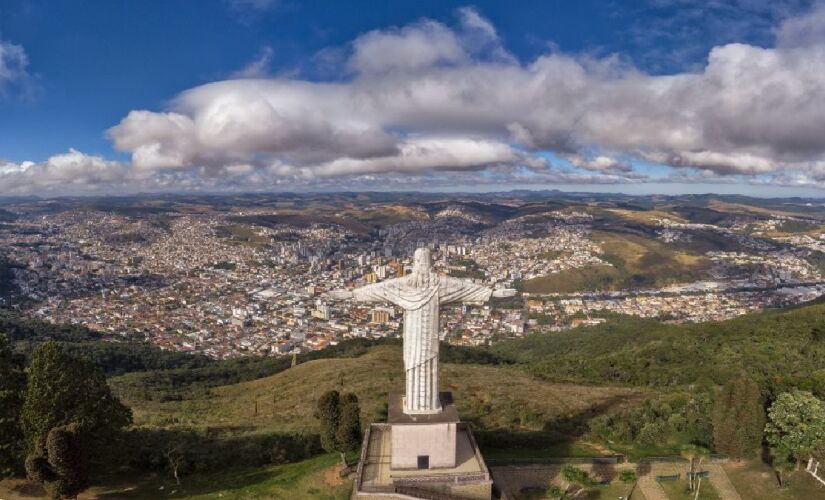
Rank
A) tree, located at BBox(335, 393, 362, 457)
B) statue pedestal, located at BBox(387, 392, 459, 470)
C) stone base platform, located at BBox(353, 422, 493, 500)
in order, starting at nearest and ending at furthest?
1. stone base platform, located at BBox(353, 422, 493, 500)
2. statue pedestal, located at BBox(387, 392, 459, 470)
3. tree, located at BBox(335, 393, 362, 457)

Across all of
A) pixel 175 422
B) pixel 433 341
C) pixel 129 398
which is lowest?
pixel 129 398

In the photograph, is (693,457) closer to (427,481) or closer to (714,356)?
(427,481)

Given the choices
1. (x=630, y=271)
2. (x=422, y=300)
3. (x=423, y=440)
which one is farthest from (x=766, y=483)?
(x=630, y=271)

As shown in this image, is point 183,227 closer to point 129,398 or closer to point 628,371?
point 129,398

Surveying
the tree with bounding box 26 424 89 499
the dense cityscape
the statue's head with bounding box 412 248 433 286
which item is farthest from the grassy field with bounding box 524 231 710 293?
the tree with bounding box 26 424 89 499

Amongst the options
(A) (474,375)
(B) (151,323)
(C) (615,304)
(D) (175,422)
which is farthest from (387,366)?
(C) (615,304)

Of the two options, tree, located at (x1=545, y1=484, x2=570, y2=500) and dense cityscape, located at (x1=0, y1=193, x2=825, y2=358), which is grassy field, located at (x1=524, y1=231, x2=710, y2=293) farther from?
tree, located at (x1=545, y1=484, x2=570, y2=500)
